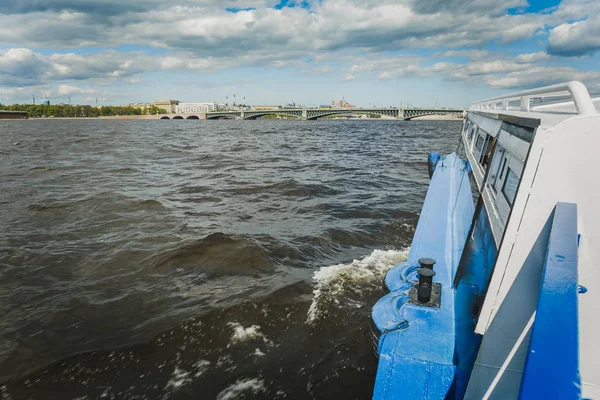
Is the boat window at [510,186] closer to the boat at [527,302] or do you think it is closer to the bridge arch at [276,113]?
the boat at [527,302]

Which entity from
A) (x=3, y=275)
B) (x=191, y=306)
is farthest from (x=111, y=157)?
(x=191, y=306)

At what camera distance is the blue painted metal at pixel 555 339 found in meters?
0.91

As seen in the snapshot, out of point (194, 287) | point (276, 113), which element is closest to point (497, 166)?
point (194, 287)

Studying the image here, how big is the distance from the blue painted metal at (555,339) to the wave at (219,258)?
19.1 feet

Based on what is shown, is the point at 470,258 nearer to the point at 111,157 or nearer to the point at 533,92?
the point at 533,92

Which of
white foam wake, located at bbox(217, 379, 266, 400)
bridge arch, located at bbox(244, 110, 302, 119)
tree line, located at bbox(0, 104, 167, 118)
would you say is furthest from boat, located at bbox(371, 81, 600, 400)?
tree line, located at bbox(0, 104, 167, 118)

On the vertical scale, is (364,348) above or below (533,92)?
below

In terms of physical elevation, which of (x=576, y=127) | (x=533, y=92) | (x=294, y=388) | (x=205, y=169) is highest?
(x=533, y=92)

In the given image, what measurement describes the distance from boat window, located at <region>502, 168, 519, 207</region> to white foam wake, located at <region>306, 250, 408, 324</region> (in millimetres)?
2923

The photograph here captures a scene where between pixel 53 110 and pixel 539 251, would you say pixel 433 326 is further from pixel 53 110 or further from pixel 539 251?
pixel 53 110

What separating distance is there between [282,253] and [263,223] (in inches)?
80.6

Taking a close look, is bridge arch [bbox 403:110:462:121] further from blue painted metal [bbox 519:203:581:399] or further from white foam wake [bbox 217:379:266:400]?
blue painted metal [bbox 519:203:581:399]

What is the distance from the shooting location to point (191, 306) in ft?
18.3

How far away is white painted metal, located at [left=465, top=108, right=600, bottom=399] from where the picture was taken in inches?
70.1
